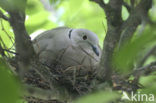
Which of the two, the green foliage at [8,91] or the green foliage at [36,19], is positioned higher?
the green foliage at [36,19]

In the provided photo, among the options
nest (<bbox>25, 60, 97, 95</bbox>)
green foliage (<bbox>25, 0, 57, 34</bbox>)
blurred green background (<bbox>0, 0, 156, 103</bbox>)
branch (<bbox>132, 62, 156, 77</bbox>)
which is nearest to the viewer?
blurred green background (<bbox>0, 0, 156, 103</bbox>)

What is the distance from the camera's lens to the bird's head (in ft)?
7.76

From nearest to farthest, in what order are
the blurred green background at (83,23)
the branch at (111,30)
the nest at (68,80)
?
the blurred green background at (83,23) → the branch at (111,30) → the nest at (68,80)

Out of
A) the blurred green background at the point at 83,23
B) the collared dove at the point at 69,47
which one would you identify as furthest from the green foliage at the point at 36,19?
the collared dove at the point at 69,47

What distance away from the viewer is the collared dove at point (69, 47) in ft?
7.21

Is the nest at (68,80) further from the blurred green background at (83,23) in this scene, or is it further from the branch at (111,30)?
the blurred green background at (83,23)

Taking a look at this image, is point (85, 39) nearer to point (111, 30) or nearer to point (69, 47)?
point (69, 47)

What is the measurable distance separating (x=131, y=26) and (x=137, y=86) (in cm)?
46

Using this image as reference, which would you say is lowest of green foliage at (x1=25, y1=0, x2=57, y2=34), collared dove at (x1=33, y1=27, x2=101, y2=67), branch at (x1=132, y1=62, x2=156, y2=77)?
branch at (x1=132, y1=62, x2=156, y2=77)

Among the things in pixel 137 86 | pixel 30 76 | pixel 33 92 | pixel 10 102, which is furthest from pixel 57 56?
pixel 10 102

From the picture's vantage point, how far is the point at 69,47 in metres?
2.32

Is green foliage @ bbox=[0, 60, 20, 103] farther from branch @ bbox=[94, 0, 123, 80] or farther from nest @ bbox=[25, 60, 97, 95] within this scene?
nest @ bbox=[25, 60, 97, 95]

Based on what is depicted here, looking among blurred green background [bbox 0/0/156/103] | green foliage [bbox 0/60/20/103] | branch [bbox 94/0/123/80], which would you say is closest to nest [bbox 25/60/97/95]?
branch [bbox 94/0/123/80]

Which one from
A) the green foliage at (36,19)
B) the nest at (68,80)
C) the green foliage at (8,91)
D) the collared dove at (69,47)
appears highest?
the green foliage at (36,19)
